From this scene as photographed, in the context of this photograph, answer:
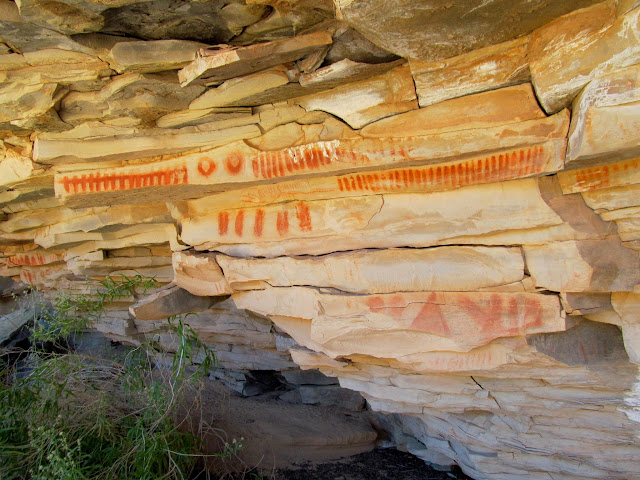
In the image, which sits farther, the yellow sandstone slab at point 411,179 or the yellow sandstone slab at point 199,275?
the yellow sandstone slab at point 199,275

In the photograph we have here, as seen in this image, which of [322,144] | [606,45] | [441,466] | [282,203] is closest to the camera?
[606,45]

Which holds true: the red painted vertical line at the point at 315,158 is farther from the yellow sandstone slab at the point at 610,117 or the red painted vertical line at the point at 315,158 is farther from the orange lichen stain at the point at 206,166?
the yellow sandstone slab at the point at 610,117

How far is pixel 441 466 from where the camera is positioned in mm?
3832

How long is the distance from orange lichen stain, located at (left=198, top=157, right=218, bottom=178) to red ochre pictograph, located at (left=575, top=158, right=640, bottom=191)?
1.77 meters

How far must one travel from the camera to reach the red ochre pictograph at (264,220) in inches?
108

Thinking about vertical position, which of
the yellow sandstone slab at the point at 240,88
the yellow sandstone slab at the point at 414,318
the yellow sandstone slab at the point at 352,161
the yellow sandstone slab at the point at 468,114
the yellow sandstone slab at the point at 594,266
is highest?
the yellow sandstone slab at the point at 240,88

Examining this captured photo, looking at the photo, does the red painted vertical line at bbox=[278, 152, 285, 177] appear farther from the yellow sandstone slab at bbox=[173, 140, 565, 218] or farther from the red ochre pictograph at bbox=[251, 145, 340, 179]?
the yellow sandstone slab at bbox=[173, 140, 565, 218]

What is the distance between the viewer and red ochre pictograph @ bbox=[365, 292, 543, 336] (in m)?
2.36

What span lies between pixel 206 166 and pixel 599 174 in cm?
189

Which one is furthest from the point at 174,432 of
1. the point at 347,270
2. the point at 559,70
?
the point at 559,70

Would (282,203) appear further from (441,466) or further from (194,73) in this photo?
(441,466)

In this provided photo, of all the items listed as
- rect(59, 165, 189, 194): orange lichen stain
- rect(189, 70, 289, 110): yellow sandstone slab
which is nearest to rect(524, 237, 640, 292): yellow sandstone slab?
rect(189, 70, 289, 110): yellow sandstone slab

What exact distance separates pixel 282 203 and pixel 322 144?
1.78 feet

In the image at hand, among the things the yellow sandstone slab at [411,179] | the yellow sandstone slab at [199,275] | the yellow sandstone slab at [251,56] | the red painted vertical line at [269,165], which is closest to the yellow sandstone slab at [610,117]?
the yellow sandstone slab at [411,179]
